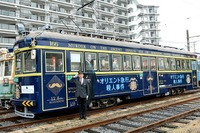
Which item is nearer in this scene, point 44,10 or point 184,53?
point 184,53

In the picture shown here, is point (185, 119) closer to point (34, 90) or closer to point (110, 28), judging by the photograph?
point (34, 90)

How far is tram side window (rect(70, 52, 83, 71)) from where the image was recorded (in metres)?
9.73

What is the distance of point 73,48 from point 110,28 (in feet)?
199

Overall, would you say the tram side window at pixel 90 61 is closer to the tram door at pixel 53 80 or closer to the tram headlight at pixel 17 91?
the tram door at pixel 53 80

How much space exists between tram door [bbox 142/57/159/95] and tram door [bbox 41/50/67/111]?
5690 millimetres

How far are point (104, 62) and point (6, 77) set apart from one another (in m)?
5.35

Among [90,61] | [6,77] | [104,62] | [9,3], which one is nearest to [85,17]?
[9,3]

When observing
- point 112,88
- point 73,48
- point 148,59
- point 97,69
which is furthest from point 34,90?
point 148,59

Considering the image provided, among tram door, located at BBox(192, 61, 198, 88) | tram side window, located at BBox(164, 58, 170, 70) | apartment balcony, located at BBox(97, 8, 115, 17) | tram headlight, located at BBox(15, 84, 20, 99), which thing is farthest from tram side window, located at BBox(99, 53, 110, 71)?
apartment balcony, located at BBox(97, 8, 115, 17)

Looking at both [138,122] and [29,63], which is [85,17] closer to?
[29,63]

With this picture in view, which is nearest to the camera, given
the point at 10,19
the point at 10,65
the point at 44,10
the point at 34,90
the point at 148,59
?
the point at 34,90

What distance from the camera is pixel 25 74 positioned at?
8977mm

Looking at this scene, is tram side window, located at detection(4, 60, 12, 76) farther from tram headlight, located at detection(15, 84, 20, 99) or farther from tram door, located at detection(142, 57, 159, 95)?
tram door, located at detection(142, 57, 159, 95)

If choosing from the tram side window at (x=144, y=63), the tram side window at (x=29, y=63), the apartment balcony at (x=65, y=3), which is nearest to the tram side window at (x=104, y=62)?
the tram side window at (x=144, y=63)
